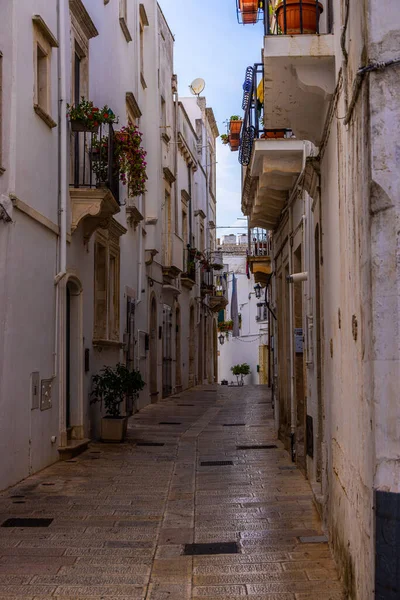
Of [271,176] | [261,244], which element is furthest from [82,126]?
[261,244]

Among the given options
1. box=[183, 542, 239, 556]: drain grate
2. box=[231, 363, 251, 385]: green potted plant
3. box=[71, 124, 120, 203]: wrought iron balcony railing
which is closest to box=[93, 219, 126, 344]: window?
box=[71, 124, 120, 203]: wrought iron balcony railing

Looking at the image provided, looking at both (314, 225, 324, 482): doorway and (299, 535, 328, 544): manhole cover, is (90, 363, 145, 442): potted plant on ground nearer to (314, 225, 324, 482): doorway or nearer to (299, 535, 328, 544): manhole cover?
(314, 225, 324, 482): doorway

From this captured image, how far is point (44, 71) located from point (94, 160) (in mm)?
2098

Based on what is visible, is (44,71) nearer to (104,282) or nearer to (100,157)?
(100,157)

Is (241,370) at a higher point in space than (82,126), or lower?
lower

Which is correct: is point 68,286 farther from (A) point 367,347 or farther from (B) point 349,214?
(A) point 367,347

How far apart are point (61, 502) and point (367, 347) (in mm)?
5231

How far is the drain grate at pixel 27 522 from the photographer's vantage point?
7504 mm

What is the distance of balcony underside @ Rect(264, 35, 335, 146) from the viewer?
6.03 metres

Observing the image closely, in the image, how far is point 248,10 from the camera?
13.1 meters

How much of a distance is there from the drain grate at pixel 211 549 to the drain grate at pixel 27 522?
1513 millimetres

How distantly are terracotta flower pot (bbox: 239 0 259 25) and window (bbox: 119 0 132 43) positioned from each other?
3880mm

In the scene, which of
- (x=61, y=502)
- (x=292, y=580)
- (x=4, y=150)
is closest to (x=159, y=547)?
(x=292, y=580)

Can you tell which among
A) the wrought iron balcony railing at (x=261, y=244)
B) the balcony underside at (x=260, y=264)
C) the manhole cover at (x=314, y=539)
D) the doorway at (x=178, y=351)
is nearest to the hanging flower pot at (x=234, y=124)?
the wrought iron balcony railing at (x=261, y=244)
